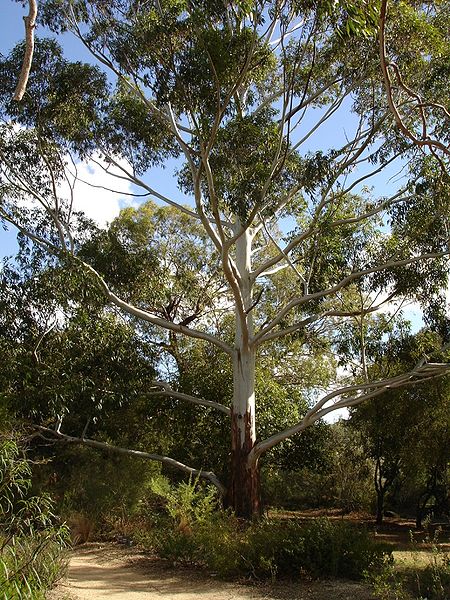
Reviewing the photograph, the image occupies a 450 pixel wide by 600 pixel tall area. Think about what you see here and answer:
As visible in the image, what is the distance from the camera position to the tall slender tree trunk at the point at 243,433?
12391 millimetres

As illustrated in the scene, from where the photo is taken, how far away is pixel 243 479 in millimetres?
12492

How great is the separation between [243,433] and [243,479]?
2.98 ft

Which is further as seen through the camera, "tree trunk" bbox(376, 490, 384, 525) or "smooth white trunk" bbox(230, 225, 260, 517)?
"tree trunk" bbox(376, 490, 384, 525)

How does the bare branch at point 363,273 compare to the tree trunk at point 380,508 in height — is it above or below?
above

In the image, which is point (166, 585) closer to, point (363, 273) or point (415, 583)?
point (415, 583)

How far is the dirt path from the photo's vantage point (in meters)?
6.76

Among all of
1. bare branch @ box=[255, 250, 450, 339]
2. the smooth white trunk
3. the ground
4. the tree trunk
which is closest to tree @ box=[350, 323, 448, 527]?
the tree trunk

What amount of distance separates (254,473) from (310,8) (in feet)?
27.7

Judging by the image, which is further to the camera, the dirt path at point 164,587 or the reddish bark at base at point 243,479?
the reddish bark at base at point 243,479

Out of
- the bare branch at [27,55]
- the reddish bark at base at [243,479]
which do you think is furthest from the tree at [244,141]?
the bare branch at [27,55]

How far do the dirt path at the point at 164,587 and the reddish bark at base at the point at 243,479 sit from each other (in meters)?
3.22

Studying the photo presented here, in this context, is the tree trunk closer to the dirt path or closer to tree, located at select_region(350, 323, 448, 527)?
tree, located at select_region(350, 323, 448, 527)

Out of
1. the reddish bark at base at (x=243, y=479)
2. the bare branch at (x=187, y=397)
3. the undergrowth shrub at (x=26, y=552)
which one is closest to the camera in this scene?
the undergrowth shrub at (x=26, y=552)

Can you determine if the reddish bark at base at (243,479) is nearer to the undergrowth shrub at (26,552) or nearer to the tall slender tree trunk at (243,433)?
the tall slender tree trunk at (243,433)
